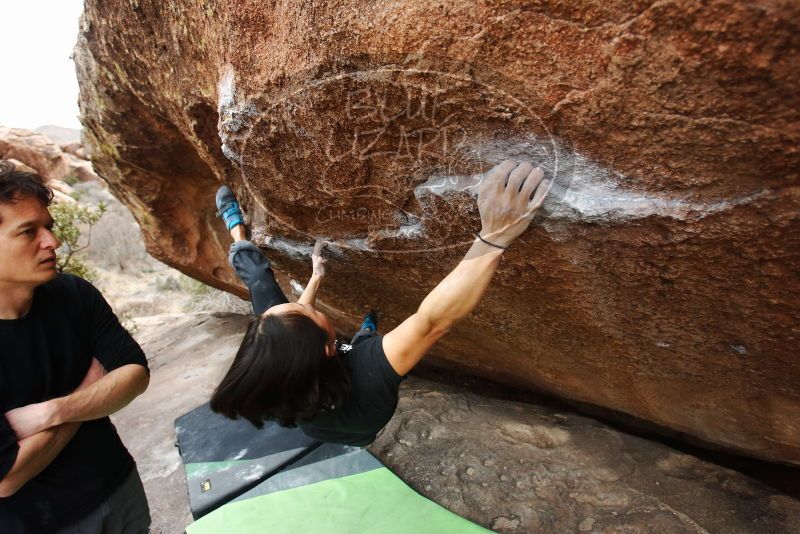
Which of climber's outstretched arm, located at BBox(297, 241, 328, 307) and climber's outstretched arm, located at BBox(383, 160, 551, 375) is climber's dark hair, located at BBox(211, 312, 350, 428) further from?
climber's outstretched arm, located at BBox(297, 241, 328, 307)

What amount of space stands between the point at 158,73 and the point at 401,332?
1.78m

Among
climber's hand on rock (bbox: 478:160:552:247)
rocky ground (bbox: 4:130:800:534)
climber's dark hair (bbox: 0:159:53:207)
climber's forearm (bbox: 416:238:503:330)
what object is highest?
climber's dark hair (bbox: 0:159:53:207)

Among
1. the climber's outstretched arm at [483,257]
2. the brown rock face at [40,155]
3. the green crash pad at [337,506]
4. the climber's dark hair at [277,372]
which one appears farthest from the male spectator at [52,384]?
the brown rock face at [40,155]

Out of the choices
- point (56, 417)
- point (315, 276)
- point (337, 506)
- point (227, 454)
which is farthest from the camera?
point (227, 454)

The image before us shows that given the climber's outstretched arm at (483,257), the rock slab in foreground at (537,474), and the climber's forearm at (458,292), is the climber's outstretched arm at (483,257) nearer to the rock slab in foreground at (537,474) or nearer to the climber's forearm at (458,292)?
the climber's forearm at (458,292)

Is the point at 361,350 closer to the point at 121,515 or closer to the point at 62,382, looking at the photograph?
the point at 62,382

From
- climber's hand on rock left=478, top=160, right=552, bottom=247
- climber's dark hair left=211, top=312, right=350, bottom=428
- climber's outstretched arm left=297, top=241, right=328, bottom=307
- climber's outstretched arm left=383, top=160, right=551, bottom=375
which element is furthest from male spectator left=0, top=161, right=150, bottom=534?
climber's hand on rock left=478, top=160, right=552, bottom=247

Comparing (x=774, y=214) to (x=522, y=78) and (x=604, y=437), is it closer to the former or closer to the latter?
(x=522, y=78)

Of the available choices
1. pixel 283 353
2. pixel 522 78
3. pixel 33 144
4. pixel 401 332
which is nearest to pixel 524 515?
pixel 401 332

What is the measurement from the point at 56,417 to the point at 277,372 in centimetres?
71

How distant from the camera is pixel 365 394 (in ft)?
5.12

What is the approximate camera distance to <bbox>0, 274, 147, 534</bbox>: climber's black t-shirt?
142 cm

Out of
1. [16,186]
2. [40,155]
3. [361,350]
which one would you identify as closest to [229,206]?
[16,186]

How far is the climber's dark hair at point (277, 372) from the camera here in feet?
4.55
